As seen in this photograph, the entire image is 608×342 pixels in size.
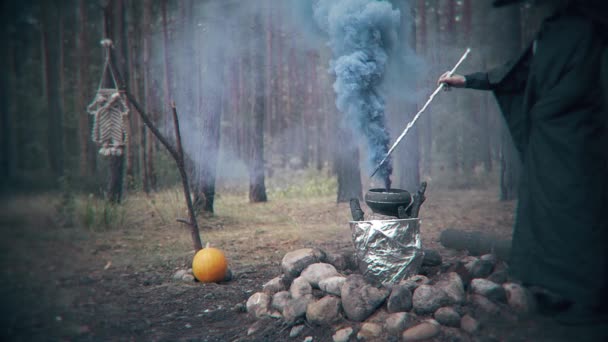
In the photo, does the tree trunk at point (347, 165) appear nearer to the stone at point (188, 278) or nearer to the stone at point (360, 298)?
the stone at point (188, 278)

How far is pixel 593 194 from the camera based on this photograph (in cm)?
312

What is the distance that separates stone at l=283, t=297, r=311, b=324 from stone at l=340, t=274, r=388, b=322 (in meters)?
0.35

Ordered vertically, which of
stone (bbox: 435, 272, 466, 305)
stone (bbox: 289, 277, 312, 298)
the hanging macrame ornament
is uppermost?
the hanging macrame ornament

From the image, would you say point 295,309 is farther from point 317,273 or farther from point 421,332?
point 421,332

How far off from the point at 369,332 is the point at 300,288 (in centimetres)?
92

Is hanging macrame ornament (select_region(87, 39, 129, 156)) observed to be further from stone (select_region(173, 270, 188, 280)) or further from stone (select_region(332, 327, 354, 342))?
stone (select_region(332, 327, 354, 342))

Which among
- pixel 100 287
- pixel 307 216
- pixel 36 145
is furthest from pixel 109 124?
pixel 36 145

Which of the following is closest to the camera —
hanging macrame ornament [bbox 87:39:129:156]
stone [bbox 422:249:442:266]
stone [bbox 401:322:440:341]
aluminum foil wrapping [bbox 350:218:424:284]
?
stone [bbox 401:322:440:341]

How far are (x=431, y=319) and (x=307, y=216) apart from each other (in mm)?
5893

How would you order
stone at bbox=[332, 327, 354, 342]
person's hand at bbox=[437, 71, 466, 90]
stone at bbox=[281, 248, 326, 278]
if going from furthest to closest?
stone at bbox=[281, 248, 326, 278]
person's hand at bbox=[437, 71, 466, 90]
stone at bbox=[332, 327, 354, 342]

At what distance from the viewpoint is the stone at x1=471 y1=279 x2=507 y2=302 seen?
336 centimetres

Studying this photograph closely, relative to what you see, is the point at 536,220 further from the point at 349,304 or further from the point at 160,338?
the point at 160,338

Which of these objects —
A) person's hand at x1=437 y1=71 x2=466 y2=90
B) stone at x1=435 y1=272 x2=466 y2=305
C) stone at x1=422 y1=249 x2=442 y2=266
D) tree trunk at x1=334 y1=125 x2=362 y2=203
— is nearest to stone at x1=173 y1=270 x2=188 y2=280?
stone at x1=422 y1=249 x2=442 y2=266

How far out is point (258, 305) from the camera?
3957mm
